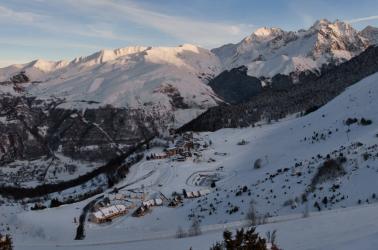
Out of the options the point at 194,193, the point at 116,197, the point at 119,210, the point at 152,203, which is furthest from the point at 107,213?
the point at 194,193

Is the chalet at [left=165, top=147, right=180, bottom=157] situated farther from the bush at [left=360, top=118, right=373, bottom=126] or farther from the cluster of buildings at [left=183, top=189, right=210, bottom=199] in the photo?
the bush at [left=360, top=118, right=373, bottom=126]

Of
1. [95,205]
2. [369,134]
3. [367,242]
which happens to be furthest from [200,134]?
[367,242]

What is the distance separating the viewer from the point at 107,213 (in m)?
80.9

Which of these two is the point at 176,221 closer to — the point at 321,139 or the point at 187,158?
the point at 321,139

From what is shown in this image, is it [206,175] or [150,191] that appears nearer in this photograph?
[150,191]

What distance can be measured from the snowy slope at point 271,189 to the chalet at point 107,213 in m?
2.15

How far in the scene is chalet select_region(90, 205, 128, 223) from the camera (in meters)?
78.5

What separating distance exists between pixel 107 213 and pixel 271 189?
35.6 meters

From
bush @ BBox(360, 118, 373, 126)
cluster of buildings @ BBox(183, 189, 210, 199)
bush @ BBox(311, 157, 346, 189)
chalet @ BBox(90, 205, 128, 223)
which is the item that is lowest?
chalet @ BBox(90, 205, 128, 223)

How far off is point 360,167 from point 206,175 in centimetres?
6843

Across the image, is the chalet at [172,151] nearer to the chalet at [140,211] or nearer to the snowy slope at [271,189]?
the snowy slope at [271,189]

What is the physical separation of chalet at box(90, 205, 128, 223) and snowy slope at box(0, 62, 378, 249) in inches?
84.5

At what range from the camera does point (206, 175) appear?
4444 inches

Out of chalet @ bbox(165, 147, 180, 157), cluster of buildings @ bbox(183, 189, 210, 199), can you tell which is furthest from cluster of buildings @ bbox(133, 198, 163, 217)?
chalet @ bbox(165, 147, 180, 157)
